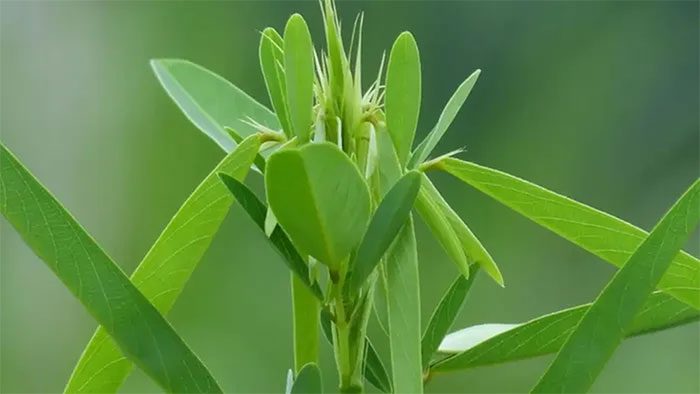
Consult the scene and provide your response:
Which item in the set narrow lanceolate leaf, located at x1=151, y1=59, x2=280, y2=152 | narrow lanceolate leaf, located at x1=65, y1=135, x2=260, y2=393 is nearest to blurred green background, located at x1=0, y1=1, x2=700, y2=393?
narrow lanceolate leaf, located at x1=151, y1=59, x2=280, y2=152

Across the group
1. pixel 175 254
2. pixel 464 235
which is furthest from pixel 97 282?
pixel 464 235

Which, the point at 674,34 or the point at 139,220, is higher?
the point at 139,220

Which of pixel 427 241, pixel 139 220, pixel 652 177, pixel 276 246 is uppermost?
pixel 276 246

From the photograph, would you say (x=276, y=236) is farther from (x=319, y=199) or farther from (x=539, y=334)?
(x=539, y=334)

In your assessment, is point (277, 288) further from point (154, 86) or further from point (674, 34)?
point (674, 34)

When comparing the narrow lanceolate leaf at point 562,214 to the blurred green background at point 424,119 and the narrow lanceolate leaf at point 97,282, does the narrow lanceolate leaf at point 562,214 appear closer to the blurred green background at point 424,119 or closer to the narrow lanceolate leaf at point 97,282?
the narrow lanceolate leaf at point 97,282

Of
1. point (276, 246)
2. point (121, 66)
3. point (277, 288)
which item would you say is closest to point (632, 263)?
point (276, 246)

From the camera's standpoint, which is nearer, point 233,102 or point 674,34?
point 233,102
